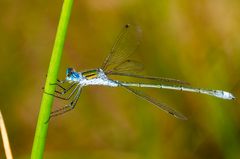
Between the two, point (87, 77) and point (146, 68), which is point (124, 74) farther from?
point (146, 68)

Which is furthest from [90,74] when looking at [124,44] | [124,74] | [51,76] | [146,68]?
[51,76]

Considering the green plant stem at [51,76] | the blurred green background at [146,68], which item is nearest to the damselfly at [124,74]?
the blurred green background at [146,68]

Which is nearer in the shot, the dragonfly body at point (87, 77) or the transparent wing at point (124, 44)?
the dragonfly body at point (87, 77)

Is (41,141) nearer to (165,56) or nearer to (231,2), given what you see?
(165,56)

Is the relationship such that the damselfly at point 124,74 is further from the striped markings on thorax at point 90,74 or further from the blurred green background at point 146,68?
the blurred green background at point 146,68

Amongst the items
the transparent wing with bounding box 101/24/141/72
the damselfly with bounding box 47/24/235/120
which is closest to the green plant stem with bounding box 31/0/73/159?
the damselfly with bounding box 47/24/235/120

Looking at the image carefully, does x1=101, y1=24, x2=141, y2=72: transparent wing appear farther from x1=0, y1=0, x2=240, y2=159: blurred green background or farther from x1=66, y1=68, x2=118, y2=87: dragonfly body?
x1=0, y1=0, x2=240, y2=159: blurred green background
